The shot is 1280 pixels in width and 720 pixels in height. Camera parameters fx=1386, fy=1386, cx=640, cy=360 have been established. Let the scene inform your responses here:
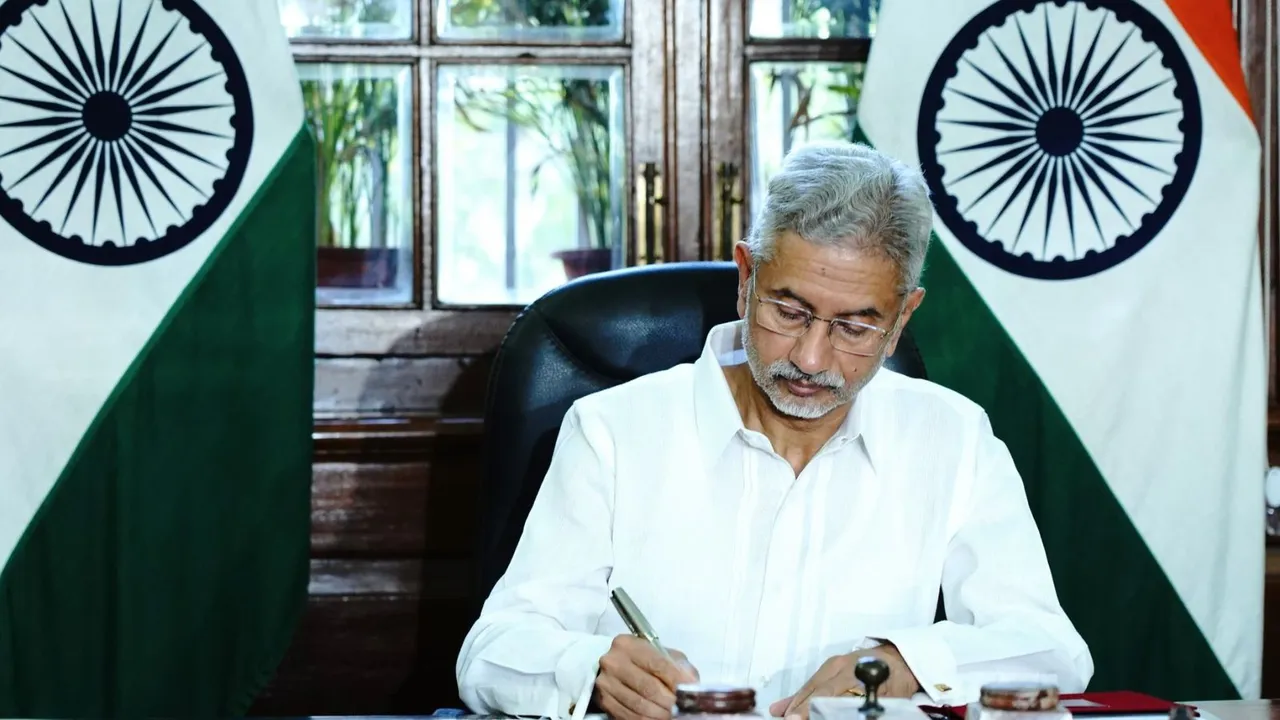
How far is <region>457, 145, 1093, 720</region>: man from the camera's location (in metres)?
1.54

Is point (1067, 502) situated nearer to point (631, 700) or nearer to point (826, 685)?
point (826, 685)

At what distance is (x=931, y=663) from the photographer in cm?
140

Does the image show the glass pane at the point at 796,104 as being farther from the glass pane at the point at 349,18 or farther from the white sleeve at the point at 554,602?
the white sleeve at the point at 554,602

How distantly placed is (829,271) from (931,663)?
17.2 inches

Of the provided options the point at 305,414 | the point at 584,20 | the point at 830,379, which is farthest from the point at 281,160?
the point at 830,379

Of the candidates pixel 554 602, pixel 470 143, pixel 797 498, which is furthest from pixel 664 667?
pixel 470 143

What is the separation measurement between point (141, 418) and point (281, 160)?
19.2 inches

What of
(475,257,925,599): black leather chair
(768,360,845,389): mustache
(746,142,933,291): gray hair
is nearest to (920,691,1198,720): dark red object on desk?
(768,360,845,389): mustache

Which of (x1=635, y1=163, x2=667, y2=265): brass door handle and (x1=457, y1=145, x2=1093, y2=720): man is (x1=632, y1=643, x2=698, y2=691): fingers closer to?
(x1=457, y1=145, x2=1093, y2=720): man

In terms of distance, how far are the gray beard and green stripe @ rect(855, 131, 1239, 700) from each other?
90 cm

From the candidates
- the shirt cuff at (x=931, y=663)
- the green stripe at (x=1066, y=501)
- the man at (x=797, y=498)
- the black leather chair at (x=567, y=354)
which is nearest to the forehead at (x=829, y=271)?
the man at (x=797, y=498)

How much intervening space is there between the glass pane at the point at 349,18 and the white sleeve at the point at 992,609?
5.04ft

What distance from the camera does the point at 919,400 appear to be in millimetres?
1717

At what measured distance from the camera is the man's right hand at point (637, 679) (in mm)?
1280
